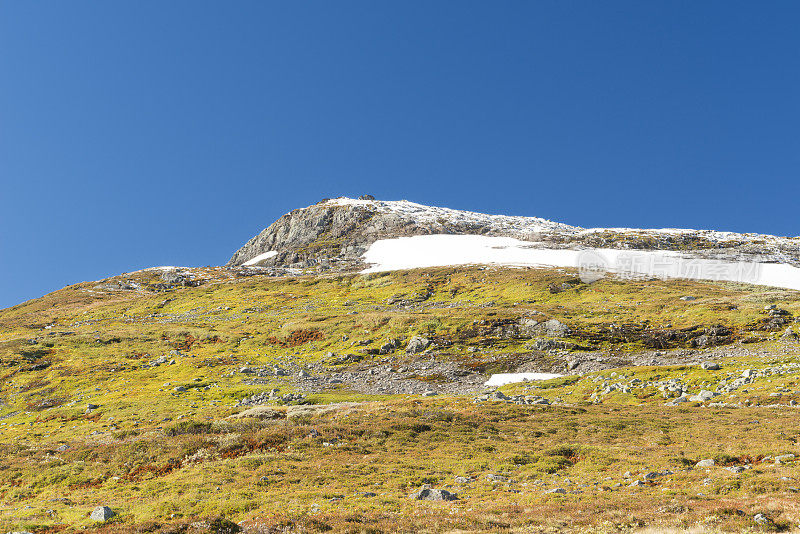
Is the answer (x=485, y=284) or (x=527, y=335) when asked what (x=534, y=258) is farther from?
(x=527, y=335)

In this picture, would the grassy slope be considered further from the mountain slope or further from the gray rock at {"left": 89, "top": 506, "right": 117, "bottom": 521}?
the mountain slope

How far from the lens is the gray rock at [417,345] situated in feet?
227

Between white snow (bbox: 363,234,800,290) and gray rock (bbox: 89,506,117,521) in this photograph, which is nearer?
gray rock (bbox: 89,506,117,521)

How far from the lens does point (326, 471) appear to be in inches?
1024

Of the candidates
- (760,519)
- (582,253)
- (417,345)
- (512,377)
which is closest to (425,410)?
(512,377)

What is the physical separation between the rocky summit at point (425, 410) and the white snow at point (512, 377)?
51 centimetres

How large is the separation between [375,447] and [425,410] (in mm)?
8937

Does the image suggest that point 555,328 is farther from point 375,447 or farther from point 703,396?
point 375,447

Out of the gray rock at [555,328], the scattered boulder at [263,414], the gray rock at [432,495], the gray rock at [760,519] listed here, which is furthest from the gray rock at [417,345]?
the gray rock at [760,519]

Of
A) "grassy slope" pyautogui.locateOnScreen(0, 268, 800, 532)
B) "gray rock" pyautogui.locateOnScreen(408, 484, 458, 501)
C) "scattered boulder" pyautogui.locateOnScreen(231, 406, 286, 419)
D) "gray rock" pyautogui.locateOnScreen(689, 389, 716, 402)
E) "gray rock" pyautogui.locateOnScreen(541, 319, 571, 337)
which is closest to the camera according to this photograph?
"grassy slope" pyautogui.locateOnScreen(0, 268, 800, 532)

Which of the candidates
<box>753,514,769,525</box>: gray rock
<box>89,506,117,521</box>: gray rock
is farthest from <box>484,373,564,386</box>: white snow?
<box>89,506,117,521</box>: gray rock

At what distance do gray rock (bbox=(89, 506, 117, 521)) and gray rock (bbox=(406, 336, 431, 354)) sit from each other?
5103 centimetres

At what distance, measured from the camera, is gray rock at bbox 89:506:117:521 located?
65.0 ft

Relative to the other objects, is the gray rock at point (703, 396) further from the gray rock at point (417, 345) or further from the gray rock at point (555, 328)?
the gray rock at point (417, 345)
